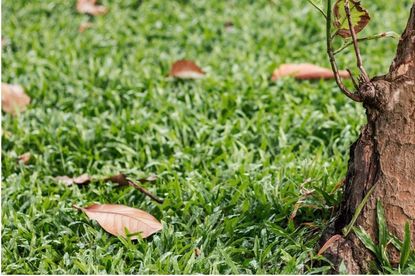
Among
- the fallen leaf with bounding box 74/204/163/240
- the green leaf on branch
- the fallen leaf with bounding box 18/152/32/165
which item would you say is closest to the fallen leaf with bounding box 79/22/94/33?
the fallen leaf with bounding box 18/152/32/165

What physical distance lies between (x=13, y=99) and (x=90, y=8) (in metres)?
1.32

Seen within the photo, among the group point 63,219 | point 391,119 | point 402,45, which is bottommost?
point 63,219

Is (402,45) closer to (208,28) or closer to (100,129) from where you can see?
(100,129)

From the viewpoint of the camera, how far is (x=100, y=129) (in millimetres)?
3619

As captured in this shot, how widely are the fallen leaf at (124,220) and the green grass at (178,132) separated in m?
0.04

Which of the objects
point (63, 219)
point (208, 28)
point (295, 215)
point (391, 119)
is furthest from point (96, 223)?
point (208, 28)

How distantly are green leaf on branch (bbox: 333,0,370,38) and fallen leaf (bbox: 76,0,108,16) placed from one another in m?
2.90

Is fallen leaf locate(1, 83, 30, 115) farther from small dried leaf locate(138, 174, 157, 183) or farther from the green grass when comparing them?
small dried leaf locate(138, 174, 157, 183)

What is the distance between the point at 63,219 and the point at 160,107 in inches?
43.0

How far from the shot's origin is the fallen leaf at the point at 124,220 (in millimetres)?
2744

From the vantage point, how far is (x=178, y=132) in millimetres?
3607

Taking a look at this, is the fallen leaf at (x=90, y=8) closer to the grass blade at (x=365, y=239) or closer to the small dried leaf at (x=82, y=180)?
the small dried leaf at (x=82, y=180)

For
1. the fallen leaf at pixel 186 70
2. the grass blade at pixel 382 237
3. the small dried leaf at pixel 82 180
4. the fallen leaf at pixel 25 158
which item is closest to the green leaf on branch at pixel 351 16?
the grass blade at pixel 382 237

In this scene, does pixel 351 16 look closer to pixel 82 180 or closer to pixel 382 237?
pixel 382 237
